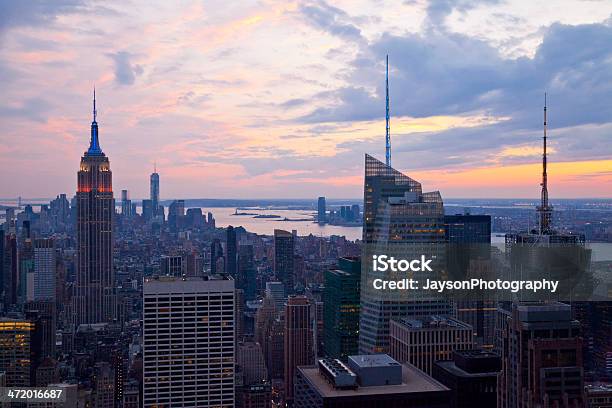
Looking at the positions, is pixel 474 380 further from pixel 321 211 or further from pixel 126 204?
pixel 126 204

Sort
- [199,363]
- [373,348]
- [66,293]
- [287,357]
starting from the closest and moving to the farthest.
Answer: [199,363], [373,348], [287,357], [66,293]

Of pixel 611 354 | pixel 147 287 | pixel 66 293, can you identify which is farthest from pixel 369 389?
pixel 66 293

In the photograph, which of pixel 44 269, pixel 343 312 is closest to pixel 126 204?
pixel 44 269

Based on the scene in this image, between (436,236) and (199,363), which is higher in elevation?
(436,236)

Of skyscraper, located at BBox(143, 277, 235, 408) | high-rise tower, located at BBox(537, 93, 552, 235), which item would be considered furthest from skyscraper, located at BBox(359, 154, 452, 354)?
skyscraper, located at BBox(143, 277, 235, 408)

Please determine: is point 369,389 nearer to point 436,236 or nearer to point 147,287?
point 147,287

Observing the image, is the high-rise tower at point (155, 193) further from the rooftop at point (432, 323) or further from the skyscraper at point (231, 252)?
the rooftop at point (432, 323)

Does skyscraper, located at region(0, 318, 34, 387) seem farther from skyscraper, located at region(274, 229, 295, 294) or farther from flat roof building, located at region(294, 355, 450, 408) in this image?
skyscraper, located at region(274, 229, 295, 294)
